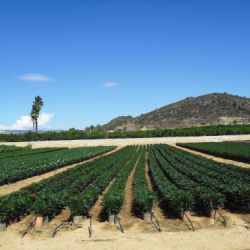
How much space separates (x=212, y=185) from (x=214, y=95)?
503ft

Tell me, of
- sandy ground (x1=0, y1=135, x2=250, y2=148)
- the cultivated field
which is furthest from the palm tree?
the cultivated field

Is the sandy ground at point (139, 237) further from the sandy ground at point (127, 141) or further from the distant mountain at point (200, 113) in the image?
the distant mountain at point (200, 113)

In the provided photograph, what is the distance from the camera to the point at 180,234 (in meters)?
14.5

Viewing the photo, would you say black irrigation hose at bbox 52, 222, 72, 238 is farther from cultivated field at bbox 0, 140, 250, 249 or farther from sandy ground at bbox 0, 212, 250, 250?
sandy ground at bbox 0, 212, 250, 250

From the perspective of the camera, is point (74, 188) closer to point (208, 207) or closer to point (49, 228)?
point (49, 228)

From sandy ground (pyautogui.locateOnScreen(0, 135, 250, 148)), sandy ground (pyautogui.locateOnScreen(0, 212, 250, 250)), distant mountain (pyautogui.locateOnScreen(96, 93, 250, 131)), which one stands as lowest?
sandy ground (pyautogui.locateOnScreen(0, 212, 250, 250))

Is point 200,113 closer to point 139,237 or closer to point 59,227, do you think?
point 59,227

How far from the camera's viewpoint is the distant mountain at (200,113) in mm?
137250

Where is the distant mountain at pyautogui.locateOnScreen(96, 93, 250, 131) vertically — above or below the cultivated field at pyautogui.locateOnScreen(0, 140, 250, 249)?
above

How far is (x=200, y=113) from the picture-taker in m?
149

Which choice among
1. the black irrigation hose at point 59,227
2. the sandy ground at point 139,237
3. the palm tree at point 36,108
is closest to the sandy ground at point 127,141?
the palm tree at point 36,108

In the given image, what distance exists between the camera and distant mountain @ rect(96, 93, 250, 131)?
137250 millimetres

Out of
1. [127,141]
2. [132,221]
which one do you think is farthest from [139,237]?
[127,141]

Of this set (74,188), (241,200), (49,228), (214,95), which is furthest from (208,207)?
(214,95)
